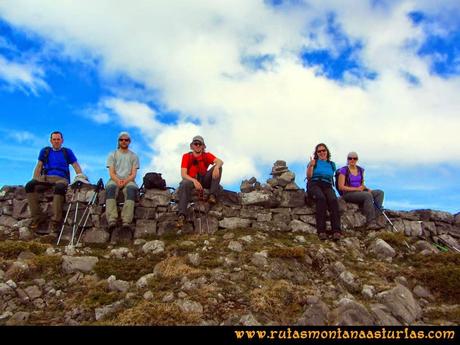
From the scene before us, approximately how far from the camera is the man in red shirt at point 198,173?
1166cm

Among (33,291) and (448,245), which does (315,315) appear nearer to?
(33,291)

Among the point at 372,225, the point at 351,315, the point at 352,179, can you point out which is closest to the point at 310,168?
the point at 352,179

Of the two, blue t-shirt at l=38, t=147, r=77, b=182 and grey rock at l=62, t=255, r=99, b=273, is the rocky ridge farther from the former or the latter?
blue t-shirt at l=38, t=147, r=77, b=182

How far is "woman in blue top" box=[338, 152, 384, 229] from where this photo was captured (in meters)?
12.8

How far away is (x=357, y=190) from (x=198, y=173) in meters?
5.10

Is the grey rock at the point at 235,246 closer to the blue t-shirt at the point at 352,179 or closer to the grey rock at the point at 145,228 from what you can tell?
the grey rock at the point at 145,228

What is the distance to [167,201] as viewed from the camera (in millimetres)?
12367

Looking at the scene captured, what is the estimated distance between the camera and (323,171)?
12.5m

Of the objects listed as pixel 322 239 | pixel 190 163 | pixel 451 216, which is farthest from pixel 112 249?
pixel 451 216

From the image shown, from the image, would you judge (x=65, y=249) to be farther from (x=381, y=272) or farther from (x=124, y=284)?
(x=381, y=272)

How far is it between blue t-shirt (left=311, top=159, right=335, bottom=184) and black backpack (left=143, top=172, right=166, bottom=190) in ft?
15.2

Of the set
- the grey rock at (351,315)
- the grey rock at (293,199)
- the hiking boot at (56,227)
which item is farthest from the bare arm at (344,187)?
the hiking boot at (56,227)

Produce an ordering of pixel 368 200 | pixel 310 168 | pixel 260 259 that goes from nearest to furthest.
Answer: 1. pixel 260 259
2. pixel 310 168
3. pixel 368 200

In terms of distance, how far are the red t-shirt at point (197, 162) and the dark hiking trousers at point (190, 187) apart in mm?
192
